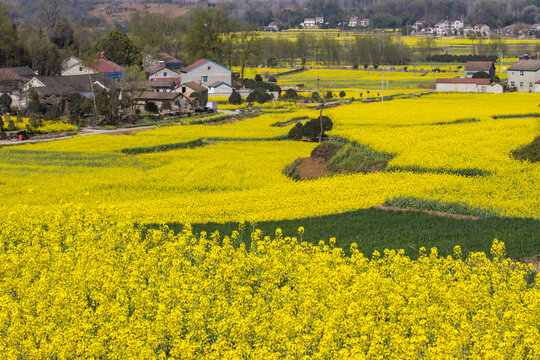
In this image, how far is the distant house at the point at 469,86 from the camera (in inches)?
3878

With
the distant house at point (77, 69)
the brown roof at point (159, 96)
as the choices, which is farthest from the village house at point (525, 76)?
the distant house at point (77, 69)

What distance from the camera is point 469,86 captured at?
9938 cm

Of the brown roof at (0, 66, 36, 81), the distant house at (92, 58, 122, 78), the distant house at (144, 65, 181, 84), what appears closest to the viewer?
the brown roof at (0, 66, 36, 81)

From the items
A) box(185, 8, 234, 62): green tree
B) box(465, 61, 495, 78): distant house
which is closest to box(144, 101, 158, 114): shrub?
box(185, 8, 234, 62): green tree

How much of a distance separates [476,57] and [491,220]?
120 metres

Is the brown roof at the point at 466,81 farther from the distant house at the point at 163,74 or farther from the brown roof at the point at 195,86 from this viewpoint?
the distant house at the point at 163,74

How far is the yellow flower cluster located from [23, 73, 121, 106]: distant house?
61.2 m

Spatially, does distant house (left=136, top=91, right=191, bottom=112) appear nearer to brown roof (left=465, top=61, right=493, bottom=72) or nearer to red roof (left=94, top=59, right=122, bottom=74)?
red roof (left=94, top=59, right=122, bottom=74)

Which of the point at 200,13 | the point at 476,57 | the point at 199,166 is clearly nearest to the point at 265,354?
the point at 199,166

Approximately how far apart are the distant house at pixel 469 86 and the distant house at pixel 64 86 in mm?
42835

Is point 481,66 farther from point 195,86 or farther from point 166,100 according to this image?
point 166,100

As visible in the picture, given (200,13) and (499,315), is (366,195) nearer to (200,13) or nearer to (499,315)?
(499,315)

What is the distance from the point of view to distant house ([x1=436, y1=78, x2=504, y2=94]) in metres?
98.5

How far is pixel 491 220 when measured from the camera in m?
27.1
